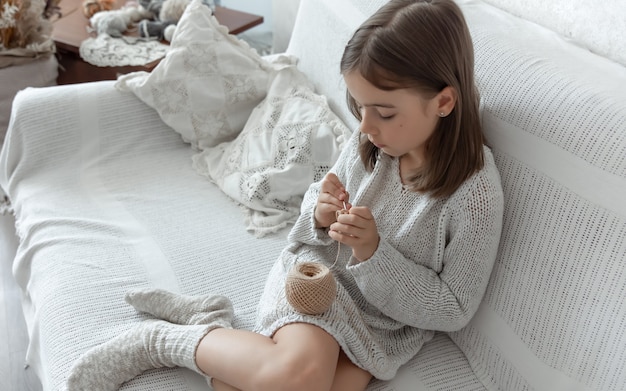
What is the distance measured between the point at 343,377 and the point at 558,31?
0.82 metres

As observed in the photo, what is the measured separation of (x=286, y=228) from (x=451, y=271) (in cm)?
52

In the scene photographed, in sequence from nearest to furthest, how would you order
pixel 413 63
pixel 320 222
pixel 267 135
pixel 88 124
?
pixel 413 63
pixel 320 222
pixel 267 135
pixel 88 124

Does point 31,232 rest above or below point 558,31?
below

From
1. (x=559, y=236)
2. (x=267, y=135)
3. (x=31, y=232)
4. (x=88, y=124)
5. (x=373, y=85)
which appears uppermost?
(x=373, y=85)

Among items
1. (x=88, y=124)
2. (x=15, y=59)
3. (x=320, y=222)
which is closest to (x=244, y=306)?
(x=320, y=222)

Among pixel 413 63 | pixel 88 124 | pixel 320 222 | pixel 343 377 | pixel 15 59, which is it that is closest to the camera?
pixel 413 63

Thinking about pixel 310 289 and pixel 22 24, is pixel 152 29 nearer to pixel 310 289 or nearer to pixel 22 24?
pixel 22 24

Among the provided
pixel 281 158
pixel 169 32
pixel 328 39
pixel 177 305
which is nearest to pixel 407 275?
pixel 177 305

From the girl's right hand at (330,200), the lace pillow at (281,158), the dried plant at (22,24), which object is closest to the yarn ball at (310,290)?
the girl's right hand at (330,200)

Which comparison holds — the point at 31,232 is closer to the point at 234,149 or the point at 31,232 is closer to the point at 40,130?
the point at 40,130

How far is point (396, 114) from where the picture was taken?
3.61 feet

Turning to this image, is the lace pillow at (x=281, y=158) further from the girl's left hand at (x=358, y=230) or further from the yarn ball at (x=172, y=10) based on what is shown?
the yarn ball at (x=172, y=10)

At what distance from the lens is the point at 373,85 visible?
1.08 meters

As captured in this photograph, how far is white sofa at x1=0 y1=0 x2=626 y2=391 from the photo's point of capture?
1051 millimetres
